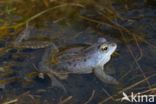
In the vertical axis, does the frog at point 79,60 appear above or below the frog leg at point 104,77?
above

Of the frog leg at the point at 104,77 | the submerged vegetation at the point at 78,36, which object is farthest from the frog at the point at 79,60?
the submerged vegetation at the point at 78,36

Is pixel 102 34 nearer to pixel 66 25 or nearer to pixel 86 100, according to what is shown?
pixel 66 25

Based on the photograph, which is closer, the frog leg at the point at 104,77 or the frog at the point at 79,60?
the frog leg at the point at 104,77

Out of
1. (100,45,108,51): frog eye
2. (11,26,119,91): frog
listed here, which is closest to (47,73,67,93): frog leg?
(11,26,119,91): frog

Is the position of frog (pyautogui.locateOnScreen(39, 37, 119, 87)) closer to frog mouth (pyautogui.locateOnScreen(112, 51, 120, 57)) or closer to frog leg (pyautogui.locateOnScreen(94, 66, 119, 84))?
frog leg (pyautogui.locateOnScreen(94, 66, 119, 84))

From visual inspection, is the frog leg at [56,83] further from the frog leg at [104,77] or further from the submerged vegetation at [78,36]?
the frog leg at [104,77]

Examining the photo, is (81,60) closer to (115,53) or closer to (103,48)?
(103,48)
